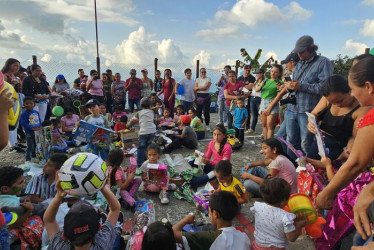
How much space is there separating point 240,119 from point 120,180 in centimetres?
381

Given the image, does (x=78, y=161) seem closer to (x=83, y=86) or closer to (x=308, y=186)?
(x=308, y=186)

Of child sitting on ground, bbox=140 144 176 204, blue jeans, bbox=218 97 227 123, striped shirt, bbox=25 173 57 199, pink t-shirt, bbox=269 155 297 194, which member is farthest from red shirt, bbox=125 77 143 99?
pink t-shirt, bbox=269 155 297 194

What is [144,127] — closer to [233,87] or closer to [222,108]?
[233,87]

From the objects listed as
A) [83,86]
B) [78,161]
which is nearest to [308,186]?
[78,161]

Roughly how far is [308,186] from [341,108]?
995 millimetres

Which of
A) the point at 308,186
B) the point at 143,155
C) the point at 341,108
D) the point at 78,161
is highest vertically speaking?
the point at 341,108

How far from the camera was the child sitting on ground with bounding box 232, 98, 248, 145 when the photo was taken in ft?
22.2

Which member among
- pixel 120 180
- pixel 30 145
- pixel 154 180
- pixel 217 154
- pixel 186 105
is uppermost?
pixel 186 105

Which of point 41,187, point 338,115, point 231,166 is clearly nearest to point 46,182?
point 41,187

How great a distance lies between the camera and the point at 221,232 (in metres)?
2.25

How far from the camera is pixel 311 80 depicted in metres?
3.97

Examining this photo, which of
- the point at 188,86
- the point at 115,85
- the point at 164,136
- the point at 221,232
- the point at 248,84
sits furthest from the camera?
the point at 115,85

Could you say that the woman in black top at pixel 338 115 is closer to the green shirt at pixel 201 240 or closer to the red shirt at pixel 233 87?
the green shirt at pixel 201 240

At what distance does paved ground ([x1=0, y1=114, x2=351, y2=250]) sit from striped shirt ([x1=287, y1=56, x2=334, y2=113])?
1.72m
